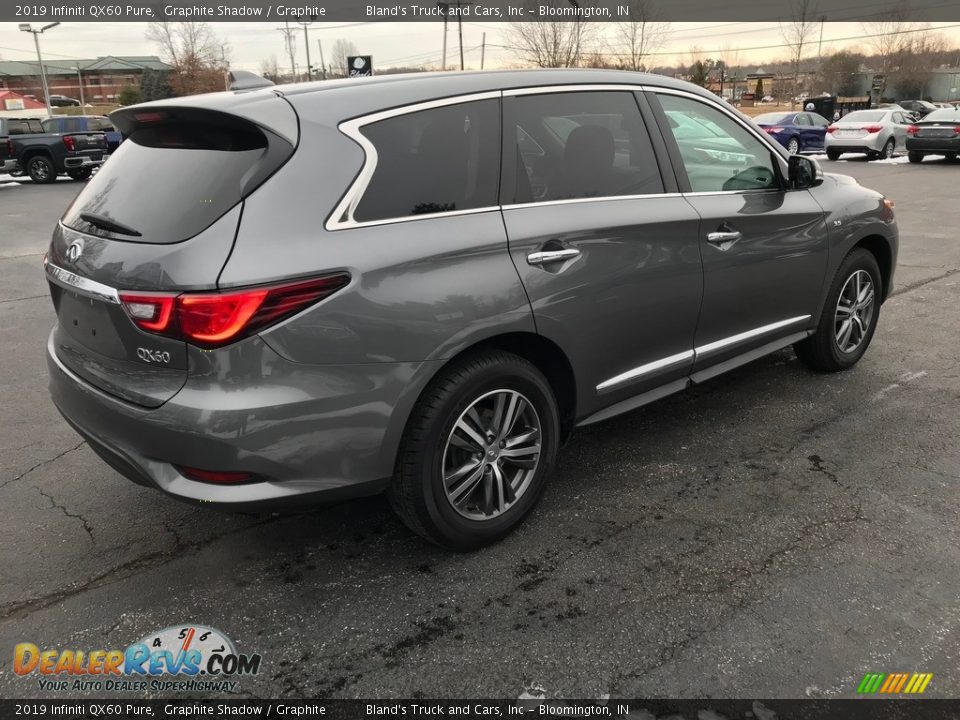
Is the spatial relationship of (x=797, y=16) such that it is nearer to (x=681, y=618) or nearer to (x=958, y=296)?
(x=958, y=296)

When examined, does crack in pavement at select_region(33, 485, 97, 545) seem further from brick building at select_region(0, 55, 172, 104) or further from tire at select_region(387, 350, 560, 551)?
brick building at select_region(0, 55, 172, 104)

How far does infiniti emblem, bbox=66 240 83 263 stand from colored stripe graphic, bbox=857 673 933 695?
9.76 ft

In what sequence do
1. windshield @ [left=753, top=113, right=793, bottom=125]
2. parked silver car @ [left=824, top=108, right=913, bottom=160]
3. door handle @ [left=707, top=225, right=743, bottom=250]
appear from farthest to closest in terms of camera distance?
windshield @ [left=753, top=113, right=793, bottom=125], parked silver car @ [left=824, top=108, right=913, bottom=160], door handle @ [left=707, top=225, right=743, bottom=250]

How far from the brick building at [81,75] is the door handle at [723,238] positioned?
352 feet

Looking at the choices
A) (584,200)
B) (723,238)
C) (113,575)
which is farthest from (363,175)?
(723,238)

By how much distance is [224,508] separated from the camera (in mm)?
2549

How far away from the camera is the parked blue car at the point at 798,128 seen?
23.3 metres

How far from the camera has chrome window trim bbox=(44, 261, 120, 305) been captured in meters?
2.62

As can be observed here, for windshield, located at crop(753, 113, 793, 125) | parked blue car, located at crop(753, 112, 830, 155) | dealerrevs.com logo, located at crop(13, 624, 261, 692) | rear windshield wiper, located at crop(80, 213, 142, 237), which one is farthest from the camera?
windshield, located at crop(753, 113, 793, 125)

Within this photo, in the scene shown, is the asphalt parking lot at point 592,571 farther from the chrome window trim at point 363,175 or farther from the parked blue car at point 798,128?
the parked blue car at point 798,128

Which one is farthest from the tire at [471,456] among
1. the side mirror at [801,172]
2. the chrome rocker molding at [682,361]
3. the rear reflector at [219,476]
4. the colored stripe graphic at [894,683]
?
the side mirror at [801,172]

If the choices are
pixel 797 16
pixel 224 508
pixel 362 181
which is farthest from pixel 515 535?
pixel 797 16

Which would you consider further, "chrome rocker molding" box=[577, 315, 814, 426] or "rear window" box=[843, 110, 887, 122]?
"rear window" box=[843, 110, 887, 122]

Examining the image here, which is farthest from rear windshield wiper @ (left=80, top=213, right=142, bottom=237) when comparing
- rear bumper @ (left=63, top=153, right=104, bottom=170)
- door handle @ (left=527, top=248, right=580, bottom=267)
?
rear bumper @ (left=63, top=153, right=104, bottom=170)
